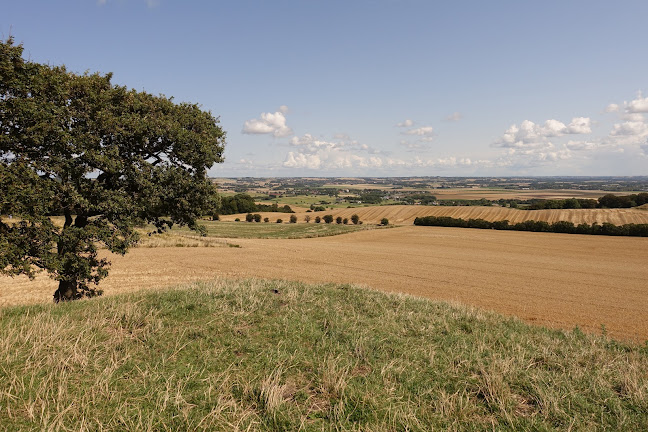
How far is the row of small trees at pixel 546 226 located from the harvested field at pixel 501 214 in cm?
334

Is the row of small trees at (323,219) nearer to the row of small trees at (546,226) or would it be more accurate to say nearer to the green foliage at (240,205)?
the row of small trees at (546,226)

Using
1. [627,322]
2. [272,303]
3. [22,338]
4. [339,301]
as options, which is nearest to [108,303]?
[22,338]

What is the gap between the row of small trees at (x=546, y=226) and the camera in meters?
54.4

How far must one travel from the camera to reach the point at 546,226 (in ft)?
205

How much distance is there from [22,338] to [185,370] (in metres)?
3.78

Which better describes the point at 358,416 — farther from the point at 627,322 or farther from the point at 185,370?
the point at 627,322

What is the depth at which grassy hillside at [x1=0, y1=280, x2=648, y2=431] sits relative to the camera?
5.08m

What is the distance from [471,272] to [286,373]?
30950 millimetres

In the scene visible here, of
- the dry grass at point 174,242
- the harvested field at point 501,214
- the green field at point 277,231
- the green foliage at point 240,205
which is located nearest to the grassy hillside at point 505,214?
the harvested field at point 501,214

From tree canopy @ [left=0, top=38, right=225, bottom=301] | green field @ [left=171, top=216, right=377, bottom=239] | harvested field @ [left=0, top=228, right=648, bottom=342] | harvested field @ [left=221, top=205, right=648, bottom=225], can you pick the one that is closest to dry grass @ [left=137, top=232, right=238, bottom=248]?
harvested field @ [left=0, top=228, right=648, bottom=342]

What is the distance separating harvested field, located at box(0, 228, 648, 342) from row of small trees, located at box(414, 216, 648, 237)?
11.8ft

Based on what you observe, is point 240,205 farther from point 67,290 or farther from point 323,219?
point 67,290

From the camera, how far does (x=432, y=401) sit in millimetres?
5734

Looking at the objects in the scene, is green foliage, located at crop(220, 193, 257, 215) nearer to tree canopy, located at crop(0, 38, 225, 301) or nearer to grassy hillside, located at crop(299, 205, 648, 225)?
grassy hillside, located at crop(299, 205, 648, 225)
